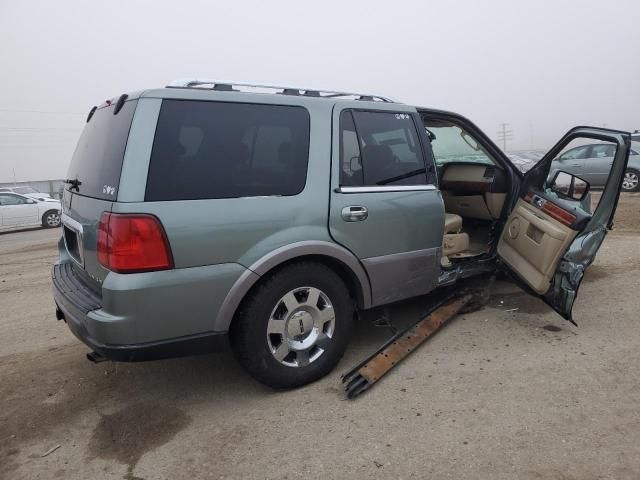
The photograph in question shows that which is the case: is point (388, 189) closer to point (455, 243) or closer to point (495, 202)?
point (455, 243)

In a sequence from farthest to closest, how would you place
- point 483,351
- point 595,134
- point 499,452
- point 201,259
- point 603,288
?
point 603,288, point 595,134, point 483,351, point 201,259, point 499,452

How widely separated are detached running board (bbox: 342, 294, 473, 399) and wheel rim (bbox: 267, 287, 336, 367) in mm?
280

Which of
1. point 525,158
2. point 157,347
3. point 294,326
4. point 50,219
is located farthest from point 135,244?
point 525,158

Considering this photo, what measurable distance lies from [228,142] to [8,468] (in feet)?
6.76

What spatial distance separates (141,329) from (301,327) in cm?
98

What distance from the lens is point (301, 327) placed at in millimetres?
3143

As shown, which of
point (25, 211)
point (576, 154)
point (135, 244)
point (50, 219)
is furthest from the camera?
point (50, 219)

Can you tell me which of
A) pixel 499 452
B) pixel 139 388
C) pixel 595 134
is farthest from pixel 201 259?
pixel 595 134

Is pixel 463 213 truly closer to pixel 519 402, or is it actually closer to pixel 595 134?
pixel 595 134

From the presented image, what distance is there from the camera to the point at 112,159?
9.13ft

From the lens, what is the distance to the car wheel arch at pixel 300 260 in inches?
111

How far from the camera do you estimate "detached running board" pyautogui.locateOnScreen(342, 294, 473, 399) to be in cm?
315

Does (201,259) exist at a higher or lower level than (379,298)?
higher

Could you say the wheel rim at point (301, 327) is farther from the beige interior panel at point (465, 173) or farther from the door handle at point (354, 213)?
the beige interior panel at point (465, 173)
